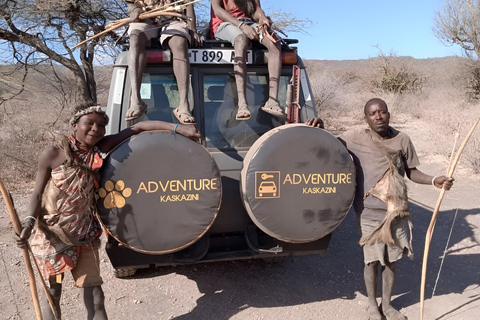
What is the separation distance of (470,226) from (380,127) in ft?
10.5

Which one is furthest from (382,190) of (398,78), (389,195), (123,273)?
(398,78)

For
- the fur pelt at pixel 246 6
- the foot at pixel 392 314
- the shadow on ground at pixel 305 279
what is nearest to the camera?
the foot at pixel 392 314

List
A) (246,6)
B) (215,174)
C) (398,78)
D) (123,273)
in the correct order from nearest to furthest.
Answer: (215,174)
(123,273)
(246,6)
(398,78)

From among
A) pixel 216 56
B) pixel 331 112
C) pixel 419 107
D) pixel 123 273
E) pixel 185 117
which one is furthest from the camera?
pixel 331 112

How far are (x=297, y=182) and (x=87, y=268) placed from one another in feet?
5.10

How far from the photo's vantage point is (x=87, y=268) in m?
2.77

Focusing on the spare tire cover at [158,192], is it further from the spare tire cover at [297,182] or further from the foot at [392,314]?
the foot at [392,314]

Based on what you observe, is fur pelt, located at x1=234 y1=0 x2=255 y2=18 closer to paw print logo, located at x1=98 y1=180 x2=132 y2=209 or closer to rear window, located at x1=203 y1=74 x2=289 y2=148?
rear window, located at x1=203 y1=74 x2=289 y2=148

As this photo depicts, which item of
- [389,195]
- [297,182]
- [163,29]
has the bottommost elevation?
[389,195]

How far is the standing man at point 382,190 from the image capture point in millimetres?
3039

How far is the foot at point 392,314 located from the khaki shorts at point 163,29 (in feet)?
8.89

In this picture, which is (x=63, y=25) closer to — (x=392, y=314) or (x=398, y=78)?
(x=392, y=314)

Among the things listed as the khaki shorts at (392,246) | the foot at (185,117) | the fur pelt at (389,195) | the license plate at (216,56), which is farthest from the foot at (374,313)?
the license plate at (216,56)

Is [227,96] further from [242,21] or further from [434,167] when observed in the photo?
[434,167]
